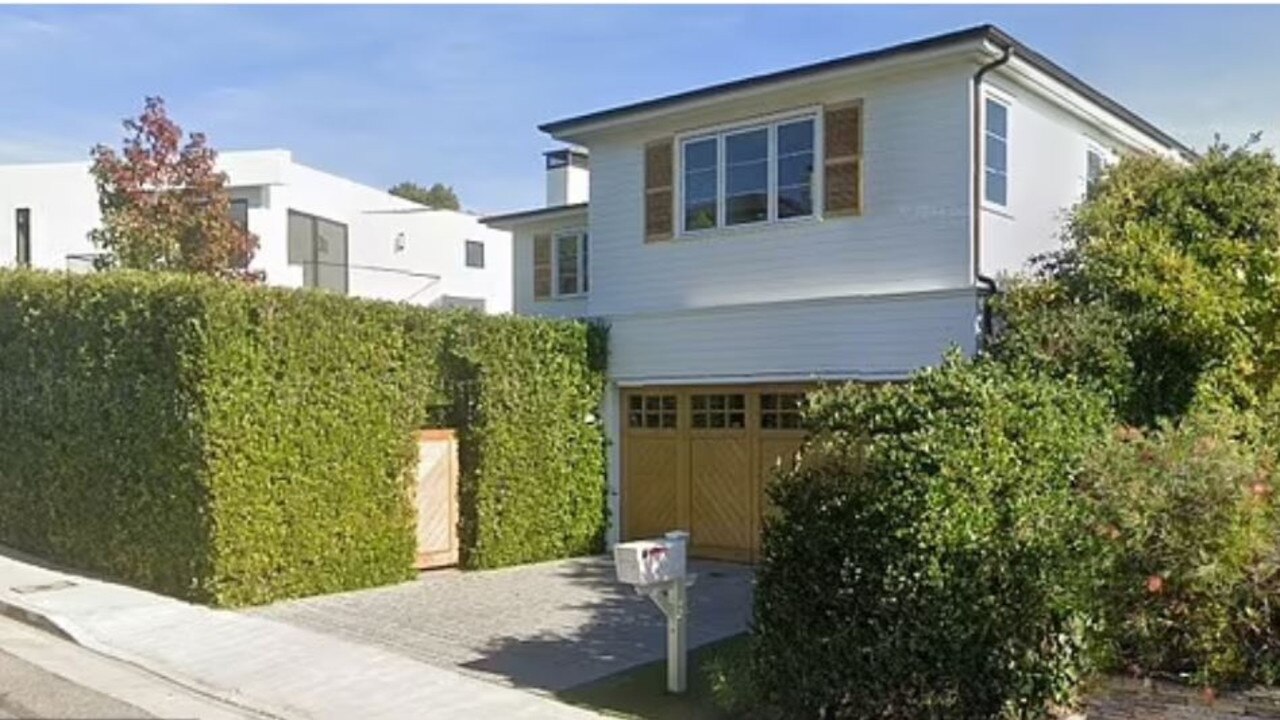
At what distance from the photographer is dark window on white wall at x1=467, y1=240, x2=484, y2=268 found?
32.0 metres

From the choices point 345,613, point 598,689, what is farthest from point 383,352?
point 598,689

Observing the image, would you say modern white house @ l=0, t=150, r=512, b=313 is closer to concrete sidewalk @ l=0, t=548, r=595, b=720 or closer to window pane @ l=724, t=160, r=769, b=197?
window pane @ l=724, t=160, r=769, b=197

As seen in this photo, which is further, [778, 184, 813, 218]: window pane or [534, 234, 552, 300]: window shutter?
[534, 234, 552, 300]: window shutter

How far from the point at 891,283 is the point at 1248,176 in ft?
12.5

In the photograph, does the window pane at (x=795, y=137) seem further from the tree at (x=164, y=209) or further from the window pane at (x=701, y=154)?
the tree at (x=164, y=209)

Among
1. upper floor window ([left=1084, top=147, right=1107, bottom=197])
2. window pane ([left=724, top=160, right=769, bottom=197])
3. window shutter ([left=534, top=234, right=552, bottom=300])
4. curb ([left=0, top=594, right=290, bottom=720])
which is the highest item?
upper floor window ([left=1084, top=147, right=1107, bottom=197])

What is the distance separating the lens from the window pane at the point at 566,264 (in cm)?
2033

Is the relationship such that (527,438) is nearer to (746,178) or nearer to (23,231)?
(746,178)

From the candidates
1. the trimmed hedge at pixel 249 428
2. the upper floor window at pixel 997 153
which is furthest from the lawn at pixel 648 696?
the upper floor window at pixel 997 153

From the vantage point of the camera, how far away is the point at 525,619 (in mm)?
10352

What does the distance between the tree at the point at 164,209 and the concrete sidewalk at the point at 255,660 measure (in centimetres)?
1090

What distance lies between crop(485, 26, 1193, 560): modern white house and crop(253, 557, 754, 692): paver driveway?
6.47ft

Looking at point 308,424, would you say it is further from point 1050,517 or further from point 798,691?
point 1050,517

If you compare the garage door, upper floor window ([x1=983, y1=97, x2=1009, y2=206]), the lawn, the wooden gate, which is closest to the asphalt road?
the lawn
